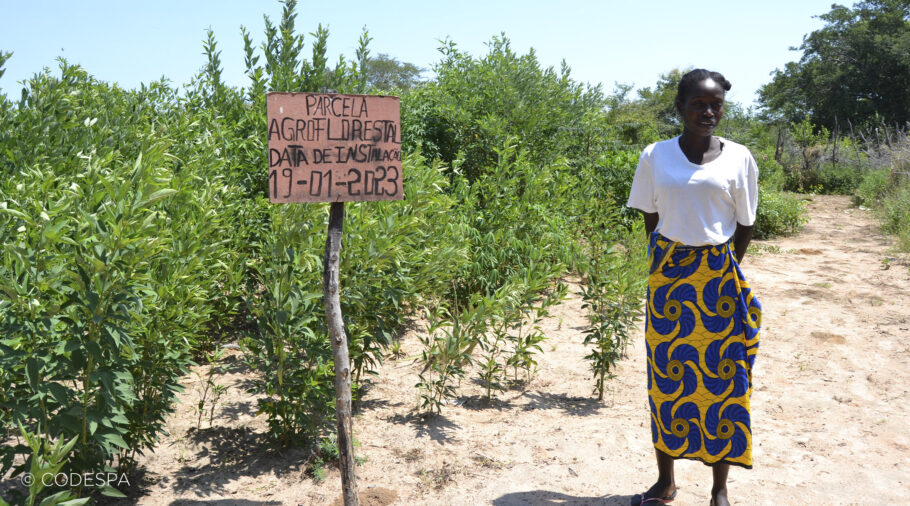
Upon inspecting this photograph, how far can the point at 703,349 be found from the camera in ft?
8.49

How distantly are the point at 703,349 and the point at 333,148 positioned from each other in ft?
5.22

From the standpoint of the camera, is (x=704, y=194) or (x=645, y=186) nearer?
(x=704, y=194)

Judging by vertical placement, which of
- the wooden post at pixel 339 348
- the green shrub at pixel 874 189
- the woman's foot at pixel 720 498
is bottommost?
the woman's foot at pixel 720 498

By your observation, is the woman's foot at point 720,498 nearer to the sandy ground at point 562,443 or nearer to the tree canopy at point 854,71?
the sandy ground at point 562,443

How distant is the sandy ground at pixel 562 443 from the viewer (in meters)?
2.93

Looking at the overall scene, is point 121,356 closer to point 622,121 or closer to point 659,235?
point 659,235

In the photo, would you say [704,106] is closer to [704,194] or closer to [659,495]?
[704,194]

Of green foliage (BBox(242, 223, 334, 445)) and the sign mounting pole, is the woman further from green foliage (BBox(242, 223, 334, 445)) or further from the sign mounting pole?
green foliage (BBox(242, 223, 334, 445))

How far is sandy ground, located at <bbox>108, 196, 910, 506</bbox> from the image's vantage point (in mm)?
2928

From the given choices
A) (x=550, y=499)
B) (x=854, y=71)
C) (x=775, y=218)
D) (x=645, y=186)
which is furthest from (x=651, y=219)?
(x=854, y=71)

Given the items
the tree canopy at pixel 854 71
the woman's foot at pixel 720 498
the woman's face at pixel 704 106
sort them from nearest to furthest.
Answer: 1. the woman's face at pixel 704 106
2. the woman's foot at pixel 720 498
3. the tree canopy at pixel 854 71

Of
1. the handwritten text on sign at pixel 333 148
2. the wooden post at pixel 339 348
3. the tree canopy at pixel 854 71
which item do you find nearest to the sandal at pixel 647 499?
the wooden post at pixel 339 348

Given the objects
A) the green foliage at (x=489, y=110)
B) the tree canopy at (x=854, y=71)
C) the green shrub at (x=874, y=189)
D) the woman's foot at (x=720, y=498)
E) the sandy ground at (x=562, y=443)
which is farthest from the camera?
the tree canopy at (x=854, y=71)

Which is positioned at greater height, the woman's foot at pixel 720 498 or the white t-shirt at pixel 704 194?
the white t-shirt at pixel 704 194
